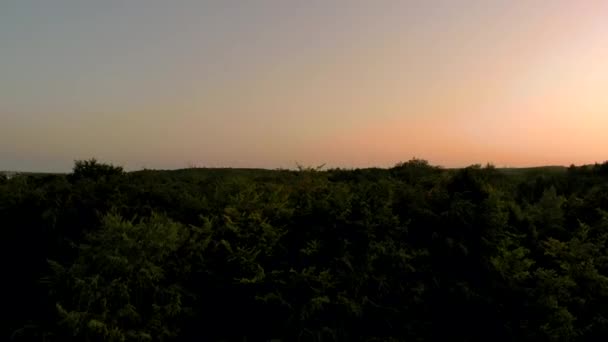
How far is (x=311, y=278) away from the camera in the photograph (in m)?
7.76

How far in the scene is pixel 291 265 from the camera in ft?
26.6

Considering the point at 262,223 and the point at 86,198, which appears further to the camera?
the point at 86,198

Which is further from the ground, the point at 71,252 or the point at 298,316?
the point at 71,252

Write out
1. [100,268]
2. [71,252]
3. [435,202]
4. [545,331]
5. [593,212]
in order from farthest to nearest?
[593,212], [435,202], [545,331], [71,252], [100,268]

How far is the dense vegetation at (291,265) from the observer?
729 centimetres

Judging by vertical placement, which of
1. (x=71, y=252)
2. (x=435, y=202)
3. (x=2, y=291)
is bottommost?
(x=2, y=291)

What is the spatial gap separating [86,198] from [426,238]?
539cm

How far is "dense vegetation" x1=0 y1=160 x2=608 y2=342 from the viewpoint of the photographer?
729 centimetres

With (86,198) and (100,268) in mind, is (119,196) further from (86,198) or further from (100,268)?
(100,268)

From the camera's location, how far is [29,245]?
816 cm

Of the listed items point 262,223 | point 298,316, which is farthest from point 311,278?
point 262,223

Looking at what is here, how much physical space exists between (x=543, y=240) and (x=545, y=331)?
1.70 m

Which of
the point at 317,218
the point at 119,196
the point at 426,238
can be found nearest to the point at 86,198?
the point at 119,196

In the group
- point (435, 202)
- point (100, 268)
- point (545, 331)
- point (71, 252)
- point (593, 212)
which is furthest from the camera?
point (593, 212)
